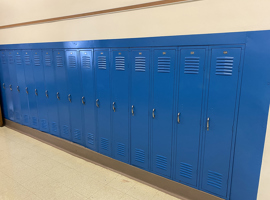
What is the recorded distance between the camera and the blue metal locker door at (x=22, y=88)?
16.0 feet

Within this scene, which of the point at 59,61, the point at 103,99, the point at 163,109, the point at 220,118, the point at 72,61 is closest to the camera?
the point at 220,118

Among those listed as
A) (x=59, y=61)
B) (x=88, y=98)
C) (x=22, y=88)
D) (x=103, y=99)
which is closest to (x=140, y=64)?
(x=103, y=99)

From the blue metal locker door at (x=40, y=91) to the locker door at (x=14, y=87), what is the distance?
942 mm

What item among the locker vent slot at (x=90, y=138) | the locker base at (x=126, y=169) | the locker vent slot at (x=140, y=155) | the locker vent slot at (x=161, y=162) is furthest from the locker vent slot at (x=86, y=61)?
the locker vent slot at (x=161, y=162)

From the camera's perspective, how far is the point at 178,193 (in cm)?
287

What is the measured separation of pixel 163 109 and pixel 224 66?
1.00 metres

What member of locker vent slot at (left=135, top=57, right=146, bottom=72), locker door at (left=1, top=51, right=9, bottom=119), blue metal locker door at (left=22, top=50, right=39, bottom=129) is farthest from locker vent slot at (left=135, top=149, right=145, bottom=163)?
locker door at (left=1, top=51, right=9, bottom=119)

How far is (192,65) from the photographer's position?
2504 mm

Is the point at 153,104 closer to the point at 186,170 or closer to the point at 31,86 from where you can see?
the point at 186,170

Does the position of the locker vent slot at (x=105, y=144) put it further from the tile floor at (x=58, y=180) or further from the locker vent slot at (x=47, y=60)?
the locker vent slot at (x=47, y=60)

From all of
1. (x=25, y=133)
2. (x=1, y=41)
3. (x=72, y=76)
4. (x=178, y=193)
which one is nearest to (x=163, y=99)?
(x=178, y=193)

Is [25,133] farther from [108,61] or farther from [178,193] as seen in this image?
[178,193]

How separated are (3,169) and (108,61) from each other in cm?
280

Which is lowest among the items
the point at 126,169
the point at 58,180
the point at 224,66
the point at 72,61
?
the point at 58,180
